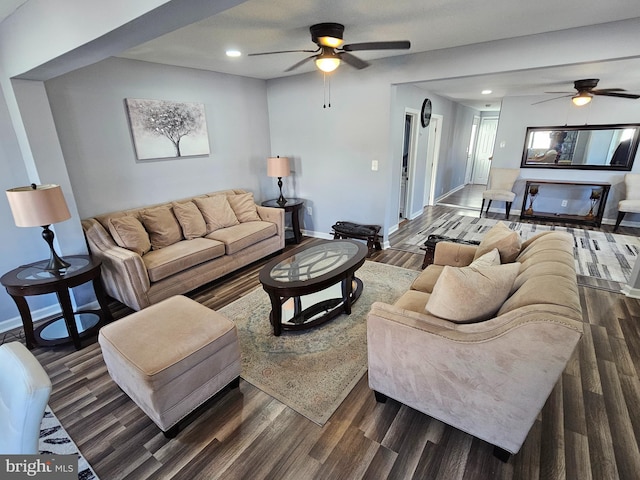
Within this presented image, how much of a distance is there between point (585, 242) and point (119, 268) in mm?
6125

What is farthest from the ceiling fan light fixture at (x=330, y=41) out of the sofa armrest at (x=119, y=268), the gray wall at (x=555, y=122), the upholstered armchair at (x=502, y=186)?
the gray wall at (x=555, y=122)

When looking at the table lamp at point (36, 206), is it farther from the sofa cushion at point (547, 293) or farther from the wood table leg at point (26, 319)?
the sofa cushion at point (547, 293)

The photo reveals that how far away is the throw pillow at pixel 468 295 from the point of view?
153 cm

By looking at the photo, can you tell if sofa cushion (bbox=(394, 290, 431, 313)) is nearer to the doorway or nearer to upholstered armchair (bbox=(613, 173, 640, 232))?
the doorway

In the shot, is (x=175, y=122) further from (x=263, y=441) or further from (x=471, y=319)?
(x=471, y=319)

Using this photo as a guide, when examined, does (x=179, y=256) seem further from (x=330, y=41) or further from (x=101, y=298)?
(x=330, y=41)

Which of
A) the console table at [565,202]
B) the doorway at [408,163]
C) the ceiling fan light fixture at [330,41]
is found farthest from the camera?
the console table at [565,202]

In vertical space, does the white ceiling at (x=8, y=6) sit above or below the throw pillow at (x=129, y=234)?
above

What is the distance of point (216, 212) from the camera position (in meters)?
3.87

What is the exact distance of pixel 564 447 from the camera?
5.41ft

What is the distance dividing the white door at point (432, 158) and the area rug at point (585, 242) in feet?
2.70

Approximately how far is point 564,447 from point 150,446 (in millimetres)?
2244

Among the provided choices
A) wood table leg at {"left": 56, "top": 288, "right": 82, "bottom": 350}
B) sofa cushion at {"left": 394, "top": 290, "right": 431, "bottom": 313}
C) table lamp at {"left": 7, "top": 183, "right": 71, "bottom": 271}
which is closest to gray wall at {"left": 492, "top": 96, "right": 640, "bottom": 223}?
sofa cushion at {"left": 394, "top": 290, "right": 431, "bottom": 313}

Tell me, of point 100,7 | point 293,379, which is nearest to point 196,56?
point 100,7
